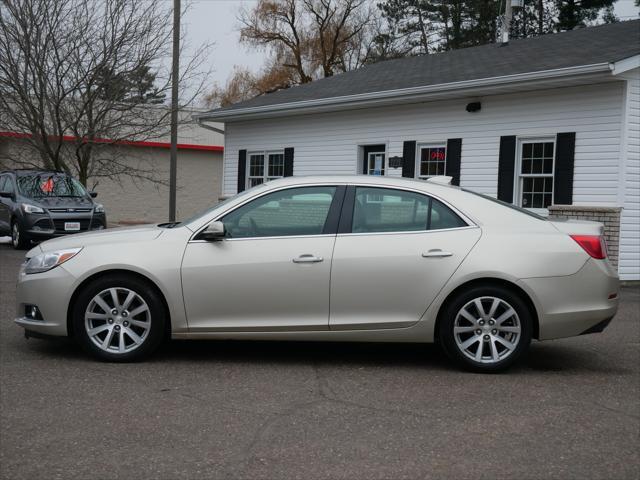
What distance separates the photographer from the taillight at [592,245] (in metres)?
6.30

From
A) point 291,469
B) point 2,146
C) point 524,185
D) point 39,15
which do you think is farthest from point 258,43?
point 291,469

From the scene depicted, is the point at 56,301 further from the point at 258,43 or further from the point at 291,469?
the point at 258,43

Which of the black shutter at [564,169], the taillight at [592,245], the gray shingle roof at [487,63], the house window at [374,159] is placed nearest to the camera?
the taillight at [592,245]

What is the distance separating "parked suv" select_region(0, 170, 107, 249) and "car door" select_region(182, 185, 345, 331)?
11121mm

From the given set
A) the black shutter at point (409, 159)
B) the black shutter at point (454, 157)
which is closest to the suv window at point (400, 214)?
the black shutter at point (454, 157)

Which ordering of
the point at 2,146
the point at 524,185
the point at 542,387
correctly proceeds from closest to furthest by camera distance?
the point at 542,387, the point at 524,185, the point at 2,146

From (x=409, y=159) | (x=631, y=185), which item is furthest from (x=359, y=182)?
(x=409, y=159)

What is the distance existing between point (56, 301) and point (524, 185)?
10.6 m

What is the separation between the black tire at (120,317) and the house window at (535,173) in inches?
390

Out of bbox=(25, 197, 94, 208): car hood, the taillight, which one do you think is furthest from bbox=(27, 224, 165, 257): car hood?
bbox=(25, 197, 94, 208): car hood

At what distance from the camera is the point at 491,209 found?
6434 millimetres

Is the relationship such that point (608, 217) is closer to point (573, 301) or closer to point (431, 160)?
point (431, 160)

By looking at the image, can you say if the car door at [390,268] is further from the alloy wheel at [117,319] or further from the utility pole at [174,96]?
the utility pole at [174,96]

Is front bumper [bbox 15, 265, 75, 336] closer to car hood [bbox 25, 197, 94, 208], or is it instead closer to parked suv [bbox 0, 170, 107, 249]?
parked suv [bbox 0, 170, 107, 249]
